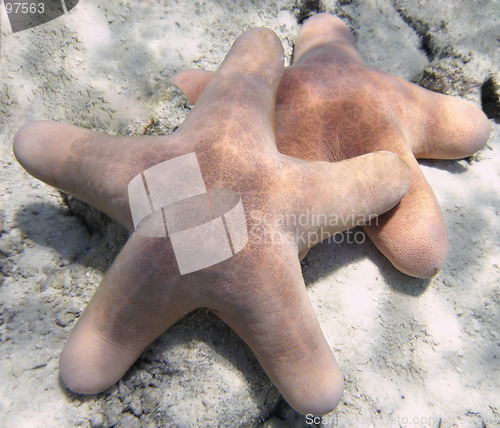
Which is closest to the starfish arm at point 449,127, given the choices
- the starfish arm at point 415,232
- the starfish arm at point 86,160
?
the starfish arm at point 415,232

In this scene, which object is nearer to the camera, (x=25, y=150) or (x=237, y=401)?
(x=25, y=150)

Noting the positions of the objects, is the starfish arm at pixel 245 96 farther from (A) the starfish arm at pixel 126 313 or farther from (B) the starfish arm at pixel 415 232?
(B) the starfish arm at pixel 415 232

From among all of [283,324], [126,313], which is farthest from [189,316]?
[283,324]

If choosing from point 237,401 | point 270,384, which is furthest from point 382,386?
point 237,401

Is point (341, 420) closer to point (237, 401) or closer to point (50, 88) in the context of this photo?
point (237, 401)

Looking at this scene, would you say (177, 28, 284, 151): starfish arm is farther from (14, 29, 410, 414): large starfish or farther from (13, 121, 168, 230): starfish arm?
(13, 121, 168, 230): starfish arm
